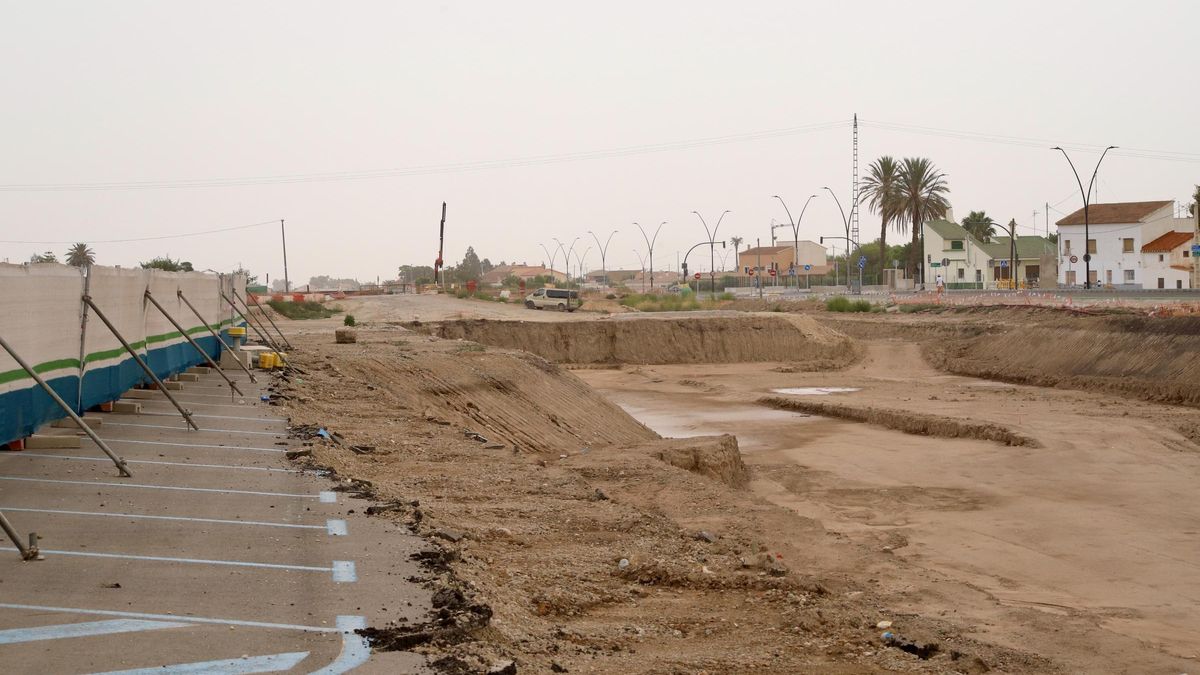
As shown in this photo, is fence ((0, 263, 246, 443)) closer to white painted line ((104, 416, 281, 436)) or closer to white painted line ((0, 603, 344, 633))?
white painted line ((104, 416, 281, 436))

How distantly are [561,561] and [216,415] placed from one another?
28.4 ft

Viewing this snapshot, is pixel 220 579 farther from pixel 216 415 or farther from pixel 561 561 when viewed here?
pixel 216 415

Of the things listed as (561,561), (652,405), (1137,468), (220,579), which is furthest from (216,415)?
(652,405)

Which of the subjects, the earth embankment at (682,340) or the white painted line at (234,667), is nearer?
the white painted line at (234,667)

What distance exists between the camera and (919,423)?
32344 mm

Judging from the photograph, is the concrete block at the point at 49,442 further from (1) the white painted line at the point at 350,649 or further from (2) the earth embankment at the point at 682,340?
(2) the earth embankment at the point at 682,340

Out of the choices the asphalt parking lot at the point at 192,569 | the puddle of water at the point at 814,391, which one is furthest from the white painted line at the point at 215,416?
the puddle of water at the point at 814,391

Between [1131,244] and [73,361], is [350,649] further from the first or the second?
[1131,244]

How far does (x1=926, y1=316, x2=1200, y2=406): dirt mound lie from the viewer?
38.6 metres

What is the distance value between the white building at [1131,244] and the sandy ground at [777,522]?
2137 inches

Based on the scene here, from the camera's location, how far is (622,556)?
451 inches

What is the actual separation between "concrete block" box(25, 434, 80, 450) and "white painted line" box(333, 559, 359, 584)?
5.52 meters

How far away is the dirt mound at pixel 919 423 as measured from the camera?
2939 centimetres

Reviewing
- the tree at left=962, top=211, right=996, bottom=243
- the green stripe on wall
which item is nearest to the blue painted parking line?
the green stripe on wall
